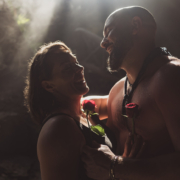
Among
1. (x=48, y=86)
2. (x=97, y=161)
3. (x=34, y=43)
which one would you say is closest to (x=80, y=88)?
(x=48, y=86)

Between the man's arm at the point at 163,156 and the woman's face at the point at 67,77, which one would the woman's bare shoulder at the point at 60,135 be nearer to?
the man's arm at the point at 163,156

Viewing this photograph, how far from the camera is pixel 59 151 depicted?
1117 millimetres

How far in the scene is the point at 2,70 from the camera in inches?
146

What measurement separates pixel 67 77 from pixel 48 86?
195 mm

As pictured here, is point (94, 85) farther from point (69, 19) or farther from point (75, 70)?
point (75, 70)

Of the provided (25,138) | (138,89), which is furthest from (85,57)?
(138,89)

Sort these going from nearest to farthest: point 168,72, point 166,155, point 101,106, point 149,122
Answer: point 166,155 < point 168,72 < point 149,122 < point 101,106

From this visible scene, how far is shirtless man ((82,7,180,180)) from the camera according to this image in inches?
40.3

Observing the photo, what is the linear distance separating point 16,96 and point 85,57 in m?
2.25

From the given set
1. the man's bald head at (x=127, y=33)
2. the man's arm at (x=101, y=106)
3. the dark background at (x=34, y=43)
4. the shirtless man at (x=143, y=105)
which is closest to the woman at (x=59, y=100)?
the shirtless man at (x=143, y=105)

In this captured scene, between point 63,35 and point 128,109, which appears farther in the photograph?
point 63,35

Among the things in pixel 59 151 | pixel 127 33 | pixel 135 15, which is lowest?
pixel 59 151

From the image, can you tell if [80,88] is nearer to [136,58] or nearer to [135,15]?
[136,58]

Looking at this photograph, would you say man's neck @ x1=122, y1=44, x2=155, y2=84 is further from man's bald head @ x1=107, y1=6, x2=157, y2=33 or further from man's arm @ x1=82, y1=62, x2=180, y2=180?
man's arm @ x1=82, y1=62, x2=180, y2=180
